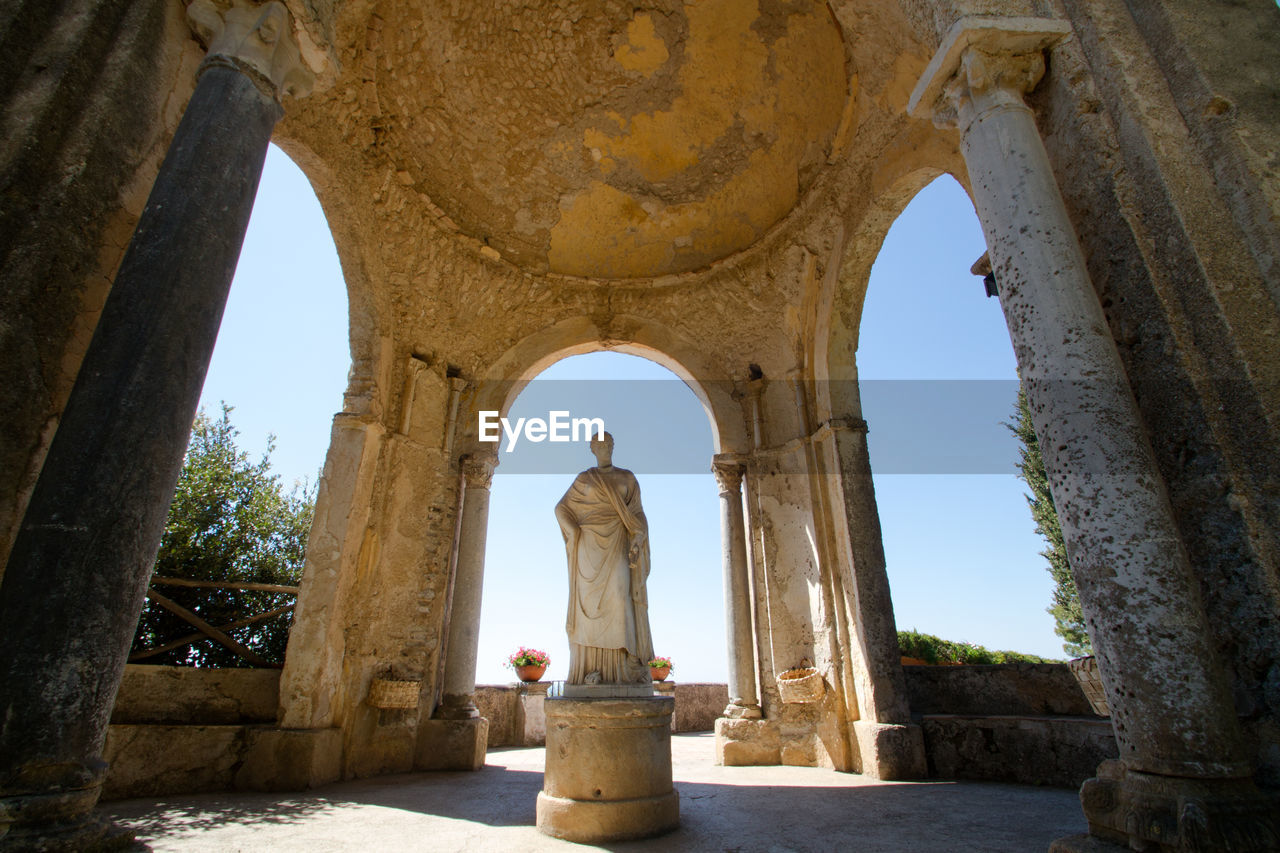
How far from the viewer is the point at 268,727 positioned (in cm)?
548

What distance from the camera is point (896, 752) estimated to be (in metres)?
5.73

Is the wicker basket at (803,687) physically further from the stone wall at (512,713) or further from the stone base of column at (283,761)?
the stone base of column at (283,761)

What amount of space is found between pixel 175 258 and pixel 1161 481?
4.12 meters

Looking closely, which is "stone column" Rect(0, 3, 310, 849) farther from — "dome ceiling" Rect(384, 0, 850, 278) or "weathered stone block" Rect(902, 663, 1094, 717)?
"weathered stone block" Rect(902, 663, 1094, 717)

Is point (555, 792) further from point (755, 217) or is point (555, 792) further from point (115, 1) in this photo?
point (755, 217)

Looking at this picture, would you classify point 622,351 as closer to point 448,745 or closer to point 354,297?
point 354,297

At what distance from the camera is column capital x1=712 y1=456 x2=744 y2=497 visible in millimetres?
7930

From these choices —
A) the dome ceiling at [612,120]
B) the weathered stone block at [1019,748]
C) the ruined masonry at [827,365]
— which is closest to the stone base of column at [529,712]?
the ruined masonry at [827,365]

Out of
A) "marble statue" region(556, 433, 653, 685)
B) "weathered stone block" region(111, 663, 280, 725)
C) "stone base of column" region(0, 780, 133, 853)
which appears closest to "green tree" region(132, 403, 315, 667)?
"weathered stone block" region(111, 663, 280, 725)

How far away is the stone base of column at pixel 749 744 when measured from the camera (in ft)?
22.1

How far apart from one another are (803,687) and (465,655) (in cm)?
372

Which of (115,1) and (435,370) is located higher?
(435,370)

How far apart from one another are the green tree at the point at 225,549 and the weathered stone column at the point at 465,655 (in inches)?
105

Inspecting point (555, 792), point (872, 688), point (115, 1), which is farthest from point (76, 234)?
point (872, 688)
